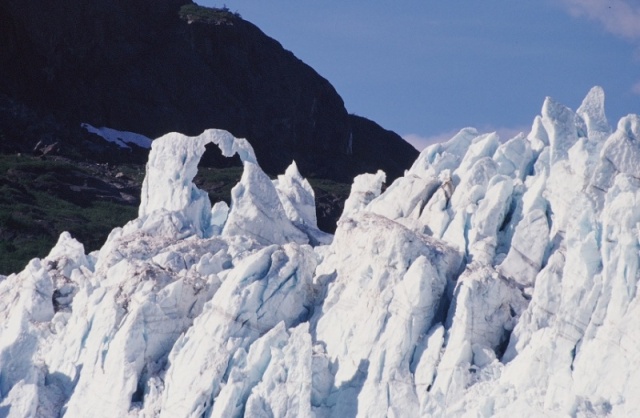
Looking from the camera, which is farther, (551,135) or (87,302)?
(551,135)

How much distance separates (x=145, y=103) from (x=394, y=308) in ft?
262

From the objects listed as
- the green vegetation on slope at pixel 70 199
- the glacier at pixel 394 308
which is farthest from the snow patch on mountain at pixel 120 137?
the glacier at pixel 394 308

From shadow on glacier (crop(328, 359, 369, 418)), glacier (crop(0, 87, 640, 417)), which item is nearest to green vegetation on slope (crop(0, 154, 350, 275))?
glacier (crop(0, 87, 640, 417))

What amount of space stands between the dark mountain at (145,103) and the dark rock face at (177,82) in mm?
106

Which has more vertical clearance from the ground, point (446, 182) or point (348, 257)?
point (446, 182)

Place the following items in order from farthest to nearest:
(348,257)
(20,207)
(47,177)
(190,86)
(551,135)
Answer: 1. (190,86)
2. (47,177)
3. (20,207)
4. (551,135)
5. (348,257)

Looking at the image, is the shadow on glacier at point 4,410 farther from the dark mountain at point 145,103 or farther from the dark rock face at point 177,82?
the dark rock face at point 177,82

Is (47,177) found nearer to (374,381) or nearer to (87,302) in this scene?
(87,302)

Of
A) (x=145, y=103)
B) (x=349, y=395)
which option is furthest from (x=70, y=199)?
(x=349, y=395)

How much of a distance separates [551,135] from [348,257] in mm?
7614

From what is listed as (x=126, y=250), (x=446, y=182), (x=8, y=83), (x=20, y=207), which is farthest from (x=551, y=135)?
(x=8, y=83)

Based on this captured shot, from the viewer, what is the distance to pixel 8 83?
10356 centimetres

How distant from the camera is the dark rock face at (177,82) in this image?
353ft

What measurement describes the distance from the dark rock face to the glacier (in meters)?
63.5
